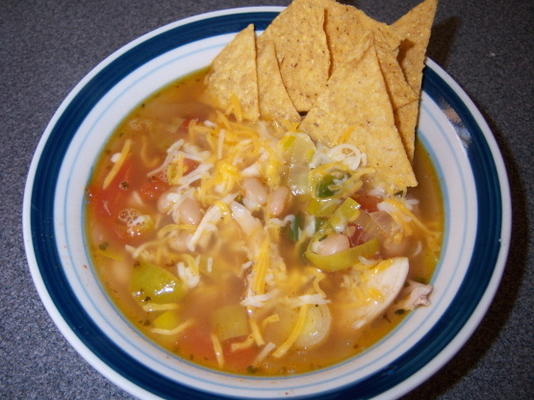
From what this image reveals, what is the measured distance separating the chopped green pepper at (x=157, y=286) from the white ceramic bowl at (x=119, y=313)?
198 millimetres

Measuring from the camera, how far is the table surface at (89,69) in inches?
98.0

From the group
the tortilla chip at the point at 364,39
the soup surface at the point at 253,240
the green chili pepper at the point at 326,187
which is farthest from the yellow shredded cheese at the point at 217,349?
the tortilla chip at the point at 364,39

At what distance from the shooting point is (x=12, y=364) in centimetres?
248

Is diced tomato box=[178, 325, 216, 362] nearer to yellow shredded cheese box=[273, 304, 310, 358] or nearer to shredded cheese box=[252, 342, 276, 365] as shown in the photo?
shredded cheese box=[252, 342, 276, 365]

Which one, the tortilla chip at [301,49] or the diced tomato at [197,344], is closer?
the diced tomato at [197,344]

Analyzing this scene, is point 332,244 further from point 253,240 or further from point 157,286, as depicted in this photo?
point 157,286

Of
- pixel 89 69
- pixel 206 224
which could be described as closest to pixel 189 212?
pixel 206 224

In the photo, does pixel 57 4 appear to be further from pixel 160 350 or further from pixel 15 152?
pixel 160 350

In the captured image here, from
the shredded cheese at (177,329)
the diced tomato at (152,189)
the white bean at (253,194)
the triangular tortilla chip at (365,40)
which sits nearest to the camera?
the shredded cheese at (177,329)

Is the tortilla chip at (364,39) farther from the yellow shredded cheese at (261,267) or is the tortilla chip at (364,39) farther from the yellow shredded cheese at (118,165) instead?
the yellow shredded cheese at (118,165)

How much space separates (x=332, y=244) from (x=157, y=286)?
35.8 inches

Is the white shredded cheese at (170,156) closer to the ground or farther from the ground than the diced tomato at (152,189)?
farther from the ground

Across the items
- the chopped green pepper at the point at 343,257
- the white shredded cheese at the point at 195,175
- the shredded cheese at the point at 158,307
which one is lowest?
the shredded cheese at the point at 158,307

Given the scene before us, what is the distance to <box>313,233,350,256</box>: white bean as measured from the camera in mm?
2561
